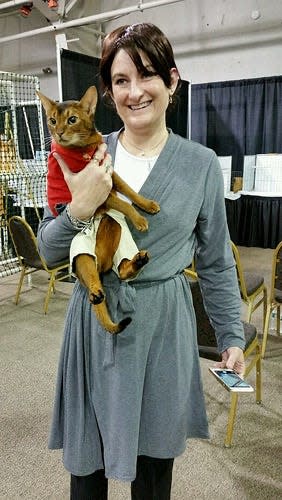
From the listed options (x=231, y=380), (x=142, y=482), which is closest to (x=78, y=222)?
(x=231, y=380)

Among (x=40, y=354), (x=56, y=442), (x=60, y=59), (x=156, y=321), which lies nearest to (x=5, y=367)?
(x=40, y=354)

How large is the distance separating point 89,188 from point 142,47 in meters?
0.30

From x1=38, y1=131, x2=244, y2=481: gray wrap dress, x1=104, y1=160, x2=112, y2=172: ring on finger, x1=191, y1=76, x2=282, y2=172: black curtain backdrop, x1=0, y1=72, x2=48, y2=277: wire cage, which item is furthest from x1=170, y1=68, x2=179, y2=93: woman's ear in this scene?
x1=191, y1=76, x2=282, y2=172: black curtain backdrop

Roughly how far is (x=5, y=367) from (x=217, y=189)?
222 centimetres

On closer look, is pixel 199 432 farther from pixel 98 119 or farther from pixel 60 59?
pixel 98 119

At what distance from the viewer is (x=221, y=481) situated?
173 centimetres

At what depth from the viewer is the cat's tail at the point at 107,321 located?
86cm

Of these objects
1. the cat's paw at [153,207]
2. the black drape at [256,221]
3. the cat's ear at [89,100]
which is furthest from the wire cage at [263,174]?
the cat's paw at [153,207]

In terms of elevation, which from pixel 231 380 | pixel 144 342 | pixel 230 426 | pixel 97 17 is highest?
pixel 97 17

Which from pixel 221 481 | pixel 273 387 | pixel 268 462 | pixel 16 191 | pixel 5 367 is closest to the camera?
pixel 221 481

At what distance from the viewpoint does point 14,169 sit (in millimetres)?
3992

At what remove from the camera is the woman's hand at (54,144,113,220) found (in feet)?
2.74

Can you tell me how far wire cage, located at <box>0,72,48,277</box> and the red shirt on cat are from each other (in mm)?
2674

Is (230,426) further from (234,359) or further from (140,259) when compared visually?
(140,259)
